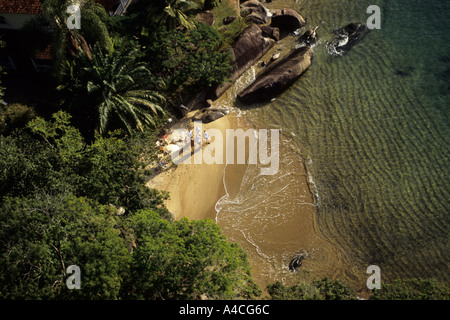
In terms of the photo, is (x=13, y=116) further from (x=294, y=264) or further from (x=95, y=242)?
(x=294, y=264)

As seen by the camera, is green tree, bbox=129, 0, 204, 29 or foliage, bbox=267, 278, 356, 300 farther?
green tree, bbox=129, 0, 204, 29

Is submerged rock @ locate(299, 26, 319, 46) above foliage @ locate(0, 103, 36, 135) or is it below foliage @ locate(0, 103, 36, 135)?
below

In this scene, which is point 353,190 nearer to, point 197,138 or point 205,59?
point 197,138

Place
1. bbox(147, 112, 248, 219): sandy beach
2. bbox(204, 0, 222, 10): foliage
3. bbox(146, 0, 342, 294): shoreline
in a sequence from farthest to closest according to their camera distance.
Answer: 1. bbox(204, 0, 222, 10): foliage
2. bbox(147, 112, 248, 219): sandy beach
3. bbox(146, 0, 342, 294): shoreline

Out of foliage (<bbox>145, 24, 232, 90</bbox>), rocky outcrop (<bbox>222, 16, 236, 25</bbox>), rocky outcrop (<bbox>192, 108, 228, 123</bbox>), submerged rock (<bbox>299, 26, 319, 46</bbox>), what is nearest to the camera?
foliage (<bbox>145, 24, 232, 90</bbox>)

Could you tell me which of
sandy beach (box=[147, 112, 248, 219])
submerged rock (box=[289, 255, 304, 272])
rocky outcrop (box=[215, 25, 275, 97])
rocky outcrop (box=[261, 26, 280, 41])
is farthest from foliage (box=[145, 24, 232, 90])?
submerged rock (box=[289, 255, 304, 272])

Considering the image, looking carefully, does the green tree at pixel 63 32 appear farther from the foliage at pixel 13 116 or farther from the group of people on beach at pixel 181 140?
the group of people on beach at pixel 181 140

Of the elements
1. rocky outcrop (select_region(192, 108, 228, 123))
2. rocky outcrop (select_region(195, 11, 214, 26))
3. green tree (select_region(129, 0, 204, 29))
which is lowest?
rocky outcrop (select_region(192, 108, 228, 123))

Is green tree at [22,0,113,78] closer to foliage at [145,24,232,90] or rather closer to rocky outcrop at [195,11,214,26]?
foliage at [145,24,232,90]
